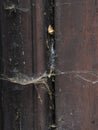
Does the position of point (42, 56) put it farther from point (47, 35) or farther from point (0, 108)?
point (0, 108)

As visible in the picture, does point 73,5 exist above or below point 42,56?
above

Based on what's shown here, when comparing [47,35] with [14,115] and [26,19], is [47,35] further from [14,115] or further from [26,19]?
[14,115]

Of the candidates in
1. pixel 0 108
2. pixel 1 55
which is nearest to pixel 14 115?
pixel 0 108

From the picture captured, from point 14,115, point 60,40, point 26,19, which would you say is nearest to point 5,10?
point 26,19

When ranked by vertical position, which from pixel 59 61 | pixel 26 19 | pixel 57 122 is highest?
pixel 26 19

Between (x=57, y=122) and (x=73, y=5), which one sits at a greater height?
(x=73, y=5)

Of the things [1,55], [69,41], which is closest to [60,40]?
[69,41]
